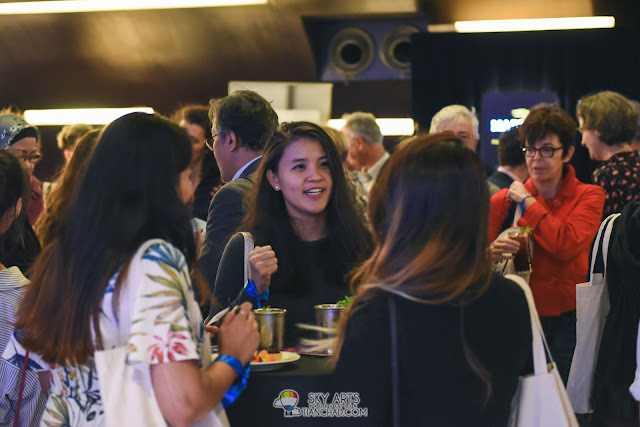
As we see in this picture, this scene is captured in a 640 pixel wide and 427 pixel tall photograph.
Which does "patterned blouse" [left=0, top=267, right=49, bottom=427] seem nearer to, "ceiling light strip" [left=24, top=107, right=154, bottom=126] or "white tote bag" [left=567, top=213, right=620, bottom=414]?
"white tote bag" [left=567, top=213, right=620, bottom=414]

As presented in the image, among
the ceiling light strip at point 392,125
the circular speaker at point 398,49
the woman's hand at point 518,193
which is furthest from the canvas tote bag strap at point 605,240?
the ceiling light strip at point 392,125

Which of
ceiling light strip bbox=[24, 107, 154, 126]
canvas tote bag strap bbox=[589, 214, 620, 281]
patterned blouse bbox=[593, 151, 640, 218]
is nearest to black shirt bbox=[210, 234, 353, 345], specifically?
canvas tote bag strap bbox=[589, 214, 620, 281]

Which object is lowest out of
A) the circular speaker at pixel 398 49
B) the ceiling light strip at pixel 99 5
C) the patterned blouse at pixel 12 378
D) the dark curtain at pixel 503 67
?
the patterned blouse at pixel 12 378

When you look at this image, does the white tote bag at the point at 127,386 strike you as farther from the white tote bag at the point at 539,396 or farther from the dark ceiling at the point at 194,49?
the dark ceiling at the point at 194,49

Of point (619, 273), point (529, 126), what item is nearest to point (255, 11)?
point (529, 126)

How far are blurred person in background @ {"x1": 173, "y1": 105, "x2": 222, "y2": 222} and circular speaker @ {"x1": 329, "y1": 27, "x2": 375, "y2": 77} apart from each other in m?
3.10

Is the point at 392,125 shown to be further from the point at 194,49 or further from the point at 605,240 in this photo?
the point at 605,240

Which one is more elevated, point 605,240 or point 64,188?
point 64,188

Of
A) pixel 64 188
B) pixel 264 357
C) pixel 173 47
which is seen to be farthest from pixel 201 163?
pixel 173 47

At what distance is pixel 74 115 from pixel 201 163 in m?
4.27

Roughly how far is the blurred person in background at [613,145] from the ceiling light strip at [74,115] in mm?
5651

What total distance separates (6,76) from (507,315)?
26.2ft

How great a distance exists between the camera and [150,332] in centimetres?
160

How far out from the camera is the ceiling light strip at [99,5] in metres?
7.47
